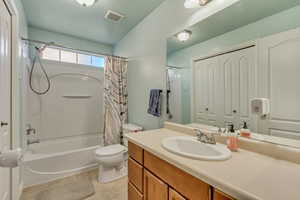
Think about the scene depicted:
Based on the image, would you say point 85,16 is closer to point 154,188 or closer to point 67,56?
point 67,56

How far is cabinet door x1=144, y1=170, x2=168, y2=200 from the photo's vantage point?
0.95m

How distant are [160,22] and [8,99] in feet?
6.71

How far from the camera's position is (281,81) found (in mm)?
935

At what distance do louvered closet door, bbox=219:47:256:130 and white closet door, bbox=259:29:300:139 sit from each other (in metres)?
0.06

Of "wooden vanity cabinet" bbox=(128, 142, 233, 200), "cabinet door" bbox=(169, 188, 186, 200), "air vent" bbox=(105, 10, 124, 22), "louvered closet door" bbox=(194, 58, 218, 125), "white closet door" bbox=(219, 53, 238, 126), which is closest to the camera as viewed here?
"wooden vanity cabinet" bbox=(128, 142, 233, 200)

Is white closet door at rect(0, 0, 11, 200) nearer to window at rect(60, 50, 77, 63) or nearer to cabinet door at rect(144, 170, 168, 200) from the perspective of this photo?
cabinet door at rect(144, 170, 168, 200)

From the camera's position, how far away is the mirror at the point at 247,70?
912mm

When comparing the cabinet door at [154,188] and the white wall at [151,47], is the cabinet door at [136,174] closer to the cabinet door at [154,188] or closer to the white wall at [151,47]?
the cabinet door at [154,188]

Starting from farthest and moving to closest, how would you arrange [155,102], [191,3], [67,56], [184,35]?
[67,56] → [155,102] → [184,35] → [191,3]

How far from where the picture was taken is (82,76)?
3082 mm

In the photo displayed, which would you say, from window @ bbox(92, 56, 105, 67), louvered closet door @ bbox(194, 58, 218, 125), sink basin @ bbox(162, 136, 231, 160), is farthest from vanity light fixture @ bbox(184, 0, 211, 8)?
window @ bbox(92, 56, 105, 67)

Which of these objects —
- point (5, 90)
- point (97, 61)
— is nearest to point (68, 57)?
point (97, 61)

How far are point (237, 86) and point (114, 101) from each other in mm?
2032

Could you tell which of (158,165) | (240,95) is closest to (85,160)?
(158,165)
